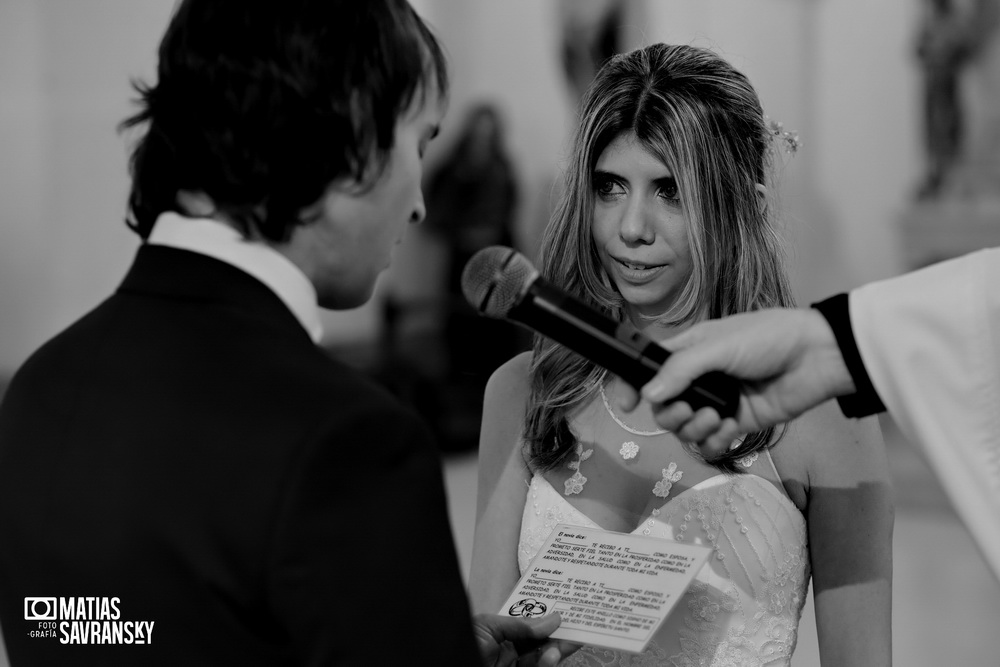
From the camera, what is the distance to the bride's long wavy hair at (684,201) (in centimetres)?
229

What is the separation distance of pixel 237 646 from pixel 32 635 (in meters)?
0.29

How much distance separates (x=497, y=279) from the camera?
1.62 meters

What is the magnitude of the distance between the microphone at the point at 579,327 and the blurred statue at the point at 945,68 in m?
8.00

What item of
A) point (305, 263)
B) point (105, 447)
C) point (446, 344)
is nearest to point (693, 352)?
point (305, 263)

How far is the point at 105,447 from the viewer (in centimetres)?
115

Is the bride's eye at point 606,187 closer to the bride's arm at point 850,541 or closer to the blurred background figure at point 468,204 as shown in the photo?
the bride's arm at point 850,541

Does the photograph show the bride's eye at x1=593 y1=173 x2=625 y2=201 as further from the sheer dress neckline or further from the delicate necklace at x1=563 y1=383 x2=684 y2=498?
the sheer dress neckline

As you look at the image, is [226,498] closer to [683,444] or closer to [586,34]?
[683,444]

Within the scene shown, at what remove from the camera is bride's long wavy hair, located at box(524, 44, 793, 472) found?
7.52ft

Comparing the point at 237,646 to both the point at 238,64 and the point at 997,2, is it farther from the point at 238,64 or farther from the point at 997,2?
the point at 997,2

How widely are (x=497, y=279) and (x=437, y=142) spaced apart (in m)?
8.22

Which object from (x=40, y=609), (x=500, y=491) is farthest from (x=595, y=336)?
(x=500, y=491)

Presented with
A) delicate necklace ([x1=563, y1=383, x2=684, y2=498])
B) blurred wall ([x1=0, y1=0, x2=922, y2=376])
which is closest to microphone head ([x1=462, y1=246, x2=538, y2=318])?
delicate necklace ([x1=563, y1=383, x2=684, y2=498])

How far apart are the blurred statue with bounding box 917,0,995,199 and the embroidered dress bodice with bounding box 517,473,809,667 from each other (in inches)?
291
